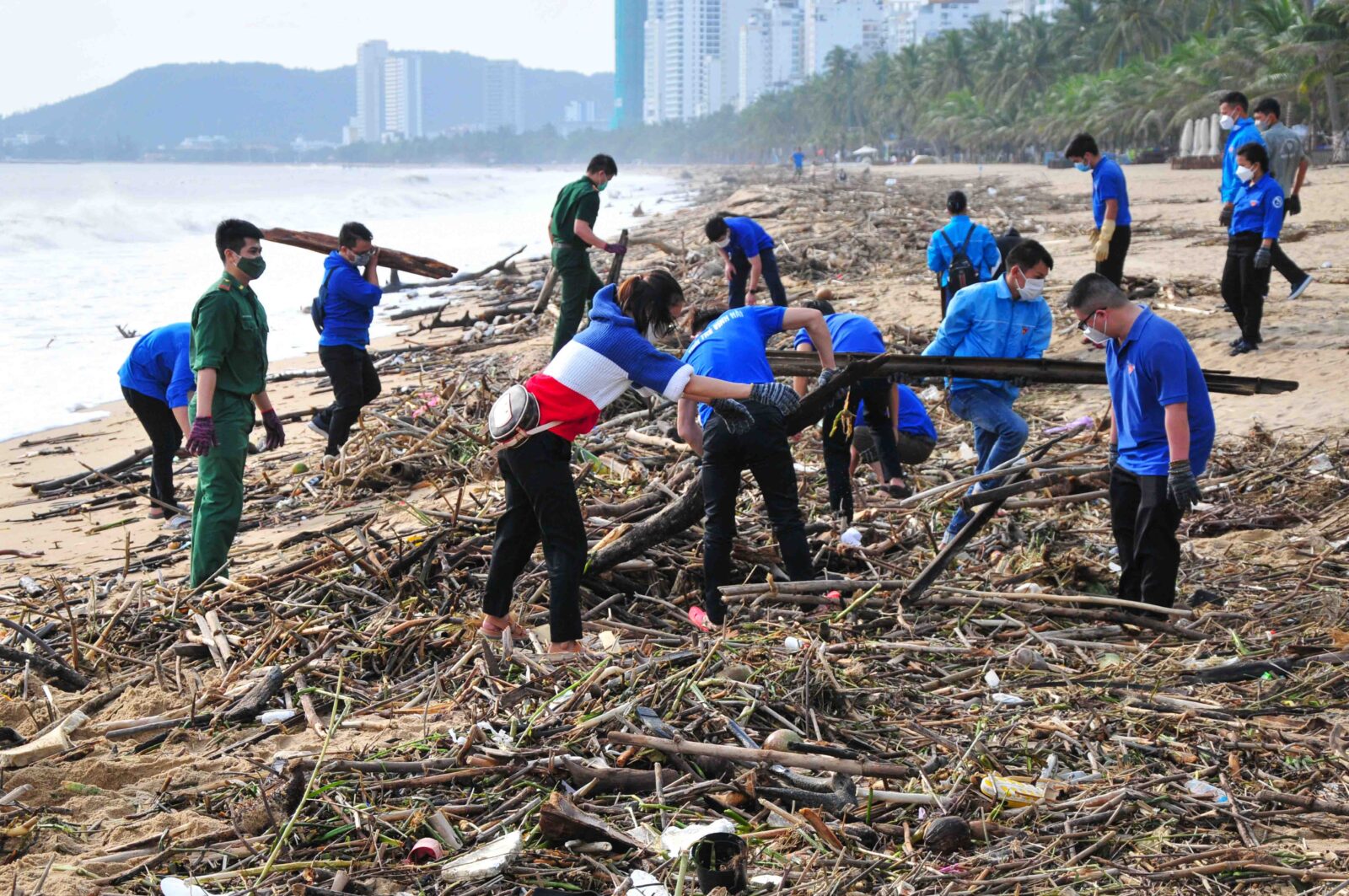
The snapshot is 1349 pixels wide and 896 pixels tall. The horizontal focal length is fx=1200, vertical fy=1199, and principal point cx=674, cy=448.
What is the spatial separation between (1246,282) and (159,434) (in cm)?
848

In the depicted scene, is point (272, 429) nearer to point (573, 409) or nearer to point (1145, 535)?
point (573, 409)

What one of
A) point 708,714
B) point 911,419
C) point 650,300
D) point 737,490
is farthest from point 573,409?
point 911,419

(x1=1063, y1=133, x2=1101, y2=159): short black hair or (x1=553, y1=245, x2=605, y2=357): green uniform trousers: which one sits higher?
(x1=1063, y1=133, x2=1101, y2=159): short black hair

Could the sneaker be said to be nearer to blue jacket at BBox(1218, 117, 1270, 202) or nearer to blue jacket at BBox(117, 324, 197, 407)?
blue jacket at BBox(1218, 117, 1270, 202)

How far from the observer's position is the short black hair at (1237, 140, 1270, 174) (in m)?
9.72

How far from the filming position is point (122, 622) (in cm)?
582

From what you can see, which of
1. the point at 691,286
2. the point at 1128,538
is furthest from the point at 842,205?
the point at 1128,538

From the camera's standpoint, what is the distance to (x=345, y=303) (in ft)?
29.6

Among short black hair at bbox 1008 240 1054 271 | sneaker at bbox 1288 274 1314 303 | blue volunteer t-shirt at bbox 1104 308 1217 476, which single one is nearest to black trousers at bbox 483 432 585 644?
blue volunteer t-shirt at bbox 1104 308 1217 476

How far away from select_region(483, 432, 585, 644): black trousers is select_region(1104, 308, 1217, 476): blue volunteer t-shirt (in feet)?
8.03

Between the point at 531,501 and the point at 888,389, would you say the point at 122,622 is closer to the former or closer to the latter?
the point at 531,501

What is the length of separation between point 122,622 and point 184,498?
3347 millimetres

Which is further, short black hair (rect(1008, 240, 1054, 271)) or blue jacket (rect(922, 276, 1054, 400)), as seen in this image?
blue jacket (rect(922, 276, 1054, 400))

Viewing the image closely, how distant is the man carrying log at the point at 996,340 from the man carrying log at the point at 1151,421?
1348mm
